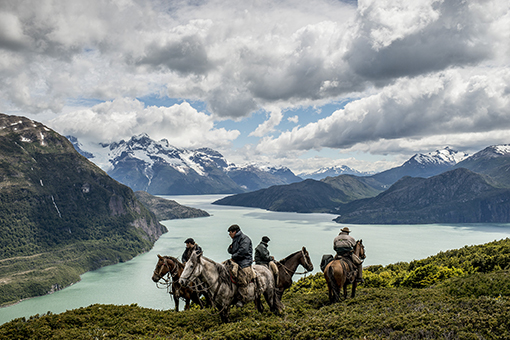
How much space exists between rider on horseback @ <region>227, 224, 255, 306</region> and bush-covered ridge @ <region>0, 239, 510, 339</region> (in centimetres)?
136

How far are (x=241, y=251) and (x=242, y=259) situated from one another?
1.34ft

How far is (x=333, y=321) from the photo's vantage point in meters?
12.0

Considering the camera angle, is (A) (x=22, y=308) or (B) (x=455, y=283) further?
(A) (x=22, y=308)

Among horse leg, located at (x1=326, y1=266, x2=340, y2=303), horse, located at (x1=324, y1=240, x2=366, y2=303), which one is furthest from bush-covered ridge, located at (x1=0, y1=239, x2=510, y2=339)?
horse, located at (x1=324, y1=240, x2=366, y2=303)

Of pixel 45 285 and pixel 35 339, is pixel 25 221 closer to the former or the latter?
pixel 45 285

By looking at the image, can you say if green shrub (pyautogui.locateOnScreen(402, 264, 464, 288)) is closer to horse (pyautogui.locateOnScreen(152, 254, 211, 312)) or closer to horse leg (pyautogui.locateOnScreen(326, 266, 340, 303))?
horse leg (pyautogui.locateOnScreen(326, 266, 340, 303))

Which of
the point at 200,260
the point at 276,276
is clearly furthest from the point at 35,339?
the point at 276,276

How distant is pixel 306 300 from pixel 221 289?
25.9ft

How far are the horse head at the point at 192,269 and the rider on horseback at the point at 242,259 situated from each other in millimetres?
1410

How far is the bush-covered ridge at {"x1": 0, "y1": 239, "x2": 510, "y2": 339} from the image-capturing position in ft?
34.5

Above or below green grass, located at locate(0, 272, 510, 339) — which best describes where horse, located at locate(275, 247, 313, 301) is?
above

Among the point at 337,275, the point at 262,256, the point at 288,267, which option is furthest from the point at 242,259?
the point at 337,275

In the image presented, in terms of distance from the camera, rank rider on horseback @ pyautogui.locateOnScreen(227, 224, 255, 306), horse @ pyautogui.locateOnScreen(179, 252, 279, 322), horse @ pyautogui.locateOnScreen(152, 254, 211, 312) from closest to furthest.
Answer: horse @ pyautogui.locateOnScreen(179, 252, 279, 322), rider on horseback @ pyautogui.locateOnScreen(227, 224, 255, 306), horse @ pyautogui.locateOnScreen(152, 254, 211, 312)

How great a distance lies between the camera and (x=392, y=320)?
11602 mm
